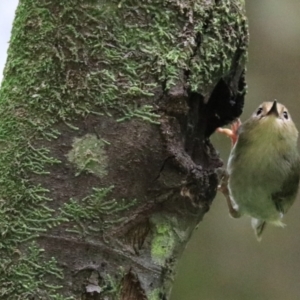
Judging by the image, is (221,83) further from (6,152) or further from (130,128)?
(6,152)

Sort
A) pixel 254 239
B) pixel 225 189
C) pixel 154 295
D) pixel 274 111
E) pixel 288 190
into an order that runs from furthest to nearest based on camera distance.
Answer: pixel 254 239 < pixel 225 189 < pixel 288 190 < pixel 274 111 < pixel 154 295

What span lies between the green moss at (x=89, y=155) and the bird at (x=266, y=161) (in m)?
1.07

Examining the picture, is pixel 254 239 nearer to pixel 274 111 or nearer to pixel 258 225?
pixel 258 225

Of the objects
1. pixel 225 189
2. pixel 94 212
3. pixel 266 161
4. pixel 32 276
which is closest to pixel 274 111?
pixel 266 161

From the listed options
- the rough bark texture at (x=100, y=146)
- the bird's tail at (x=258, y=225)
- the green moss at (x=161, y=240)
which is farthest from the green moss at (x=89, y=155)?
the bird's tail at (x=258, y=225)

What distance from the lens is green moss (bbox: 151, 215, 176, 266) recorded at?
1306 millimetres

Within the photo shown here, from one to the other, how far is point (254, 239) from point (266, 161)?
112cm

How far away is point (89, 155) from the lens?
1237 millimetres

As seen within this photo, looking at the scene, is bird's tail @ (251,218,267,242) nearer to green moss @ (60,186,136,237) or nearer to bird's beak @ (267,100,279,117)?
bird's beak @ (267,100,279,117)

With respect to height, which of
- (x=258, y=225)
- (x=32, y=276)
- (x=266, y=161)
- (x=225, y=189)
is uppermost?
(x=32, y=276)

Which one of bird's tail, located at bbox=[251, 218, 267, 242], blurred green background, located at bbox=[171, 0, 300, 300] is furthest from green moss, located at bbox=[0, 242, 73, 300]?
blurred green background, located at bbox=[171, 0, 300, 300]

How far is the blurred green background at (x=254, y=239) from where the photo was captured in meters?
3.31

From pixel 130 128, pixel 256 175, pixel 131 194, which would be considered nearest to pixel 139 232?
pixel 131 194

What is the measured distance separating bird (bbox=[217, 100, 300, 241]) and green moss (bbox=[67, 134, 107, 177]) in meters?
1.07
